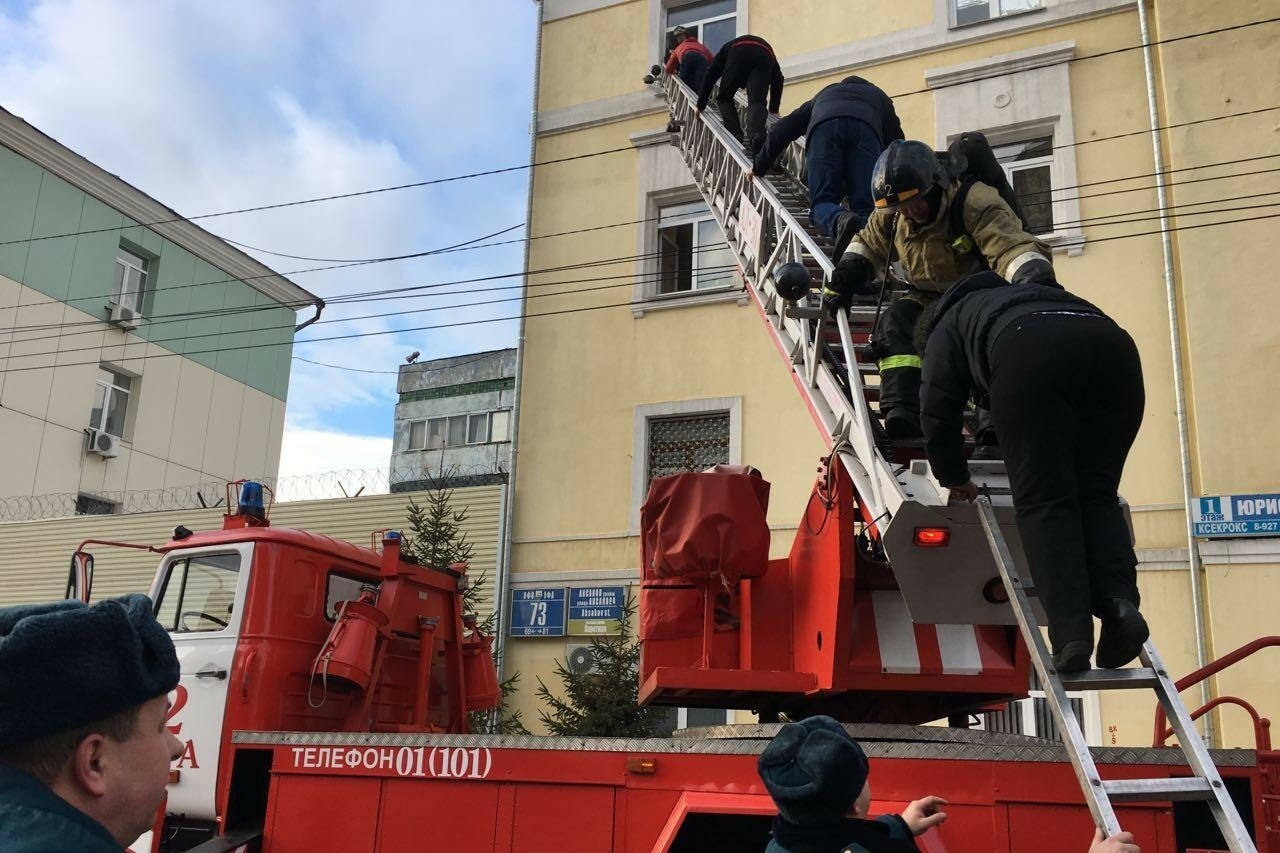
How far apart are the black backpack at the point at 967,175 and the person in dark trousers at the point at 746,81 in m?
4.50

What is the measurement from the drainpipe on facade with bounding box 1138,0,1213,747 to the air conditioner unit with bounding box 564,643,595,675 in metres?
6.35

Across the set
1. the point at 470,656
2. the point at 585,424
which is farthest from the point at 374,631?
the point at 585,424

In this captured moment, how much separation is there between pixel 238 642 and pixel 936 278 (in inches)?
173

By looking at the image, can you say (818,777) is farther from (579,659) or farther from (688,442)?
(688,442)

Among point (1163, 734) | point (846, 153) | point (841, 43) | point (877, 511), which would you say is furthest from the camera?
point (841, 43)

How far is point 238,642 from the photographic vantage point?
6.10m

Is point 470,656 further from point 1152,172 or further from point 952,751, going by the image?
point 1152,172

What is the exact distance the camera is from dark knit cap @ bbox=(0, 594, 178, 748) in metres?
1.38

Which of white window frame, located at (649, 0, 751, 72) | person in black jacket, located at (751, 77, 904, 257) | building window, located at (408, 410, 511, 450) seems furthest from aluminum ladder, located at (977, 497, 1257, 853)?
building window, located at (408, 410, 511, 450)

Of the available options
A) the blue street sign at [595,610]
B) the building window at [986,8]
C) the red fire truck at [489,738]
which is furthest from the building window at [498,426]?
the red fire truck at [489,738]

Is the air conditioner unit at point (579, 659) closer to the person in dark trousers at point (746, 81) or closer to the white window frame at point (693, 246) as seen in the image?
the white window frame at point (693, 246)

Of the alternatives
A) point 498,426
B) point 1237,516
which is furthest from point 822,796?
point 498,426

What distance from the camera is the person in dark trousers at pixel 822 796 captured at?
2635 millimetres

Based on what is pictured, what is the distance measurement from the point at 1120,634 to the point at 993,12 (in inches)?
466
